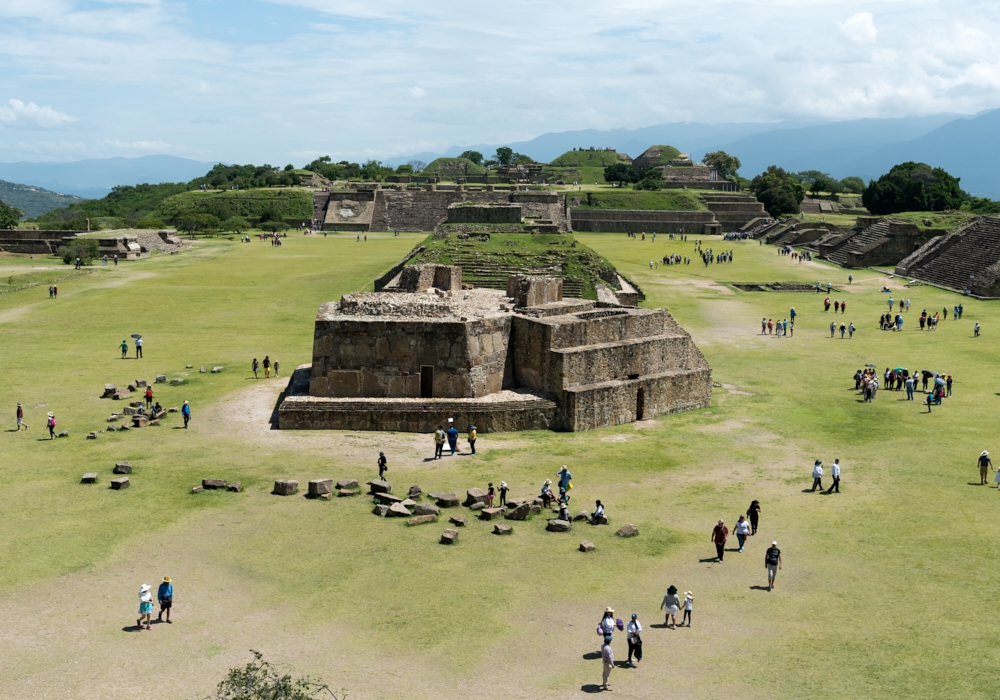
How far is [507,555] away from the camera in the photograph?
15.5 meters

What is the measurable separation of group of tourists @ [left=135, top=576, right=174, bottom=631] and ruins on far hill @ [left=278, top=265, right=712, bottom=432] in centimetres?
959

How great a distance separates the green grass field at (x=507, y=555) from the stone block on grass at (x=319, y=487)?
746 millimetres

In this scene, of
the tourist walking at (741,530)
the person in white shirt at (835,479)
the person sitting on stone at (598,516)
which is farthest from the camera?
the person in white shirt at (835,479)

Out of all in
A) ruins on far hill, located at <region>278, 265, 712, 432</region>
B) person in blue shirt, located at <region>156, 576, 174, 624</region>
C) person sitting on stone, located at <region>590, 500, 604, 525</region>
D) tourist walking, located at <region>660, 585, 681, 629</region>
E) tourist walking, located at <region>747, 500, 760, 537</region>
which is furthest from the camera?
ruins on far hill, located at <region>278, 265, 712, 432</region>

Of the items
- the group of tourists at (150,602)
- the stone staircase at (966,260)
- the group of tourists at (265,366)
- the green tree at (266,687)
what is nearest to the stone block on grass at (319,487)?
the group of tourists at (150,602)

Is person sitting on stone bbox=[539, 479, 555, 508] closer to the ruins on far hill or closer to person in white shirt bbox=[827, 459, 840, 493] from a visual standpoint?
the ruins on far hill

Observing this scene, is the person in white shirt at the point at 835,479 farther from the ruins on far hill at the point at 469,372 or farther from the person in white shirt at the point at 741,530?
the ruins on far hill at the point at 469,372

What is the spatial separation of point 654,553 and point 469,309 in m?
11.1

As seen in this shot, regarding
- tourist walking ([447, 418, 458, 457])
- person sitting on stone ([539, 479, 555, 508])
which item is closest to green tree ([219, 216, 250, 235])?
tourist walking ([447, 418, 458, 457])

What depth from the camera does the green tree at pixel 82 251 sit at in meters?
56.7

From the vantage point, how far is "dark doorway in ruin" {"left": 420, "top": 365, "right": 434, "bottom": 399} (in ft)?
76.2

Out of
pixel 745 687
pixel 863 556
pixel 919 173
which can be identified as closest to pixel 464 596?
pixel 745 687

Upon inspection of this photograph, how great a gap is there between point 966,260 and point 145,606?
5245cm

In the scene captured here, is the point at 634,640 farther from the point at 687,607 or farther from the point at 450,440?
the point at 450,440
